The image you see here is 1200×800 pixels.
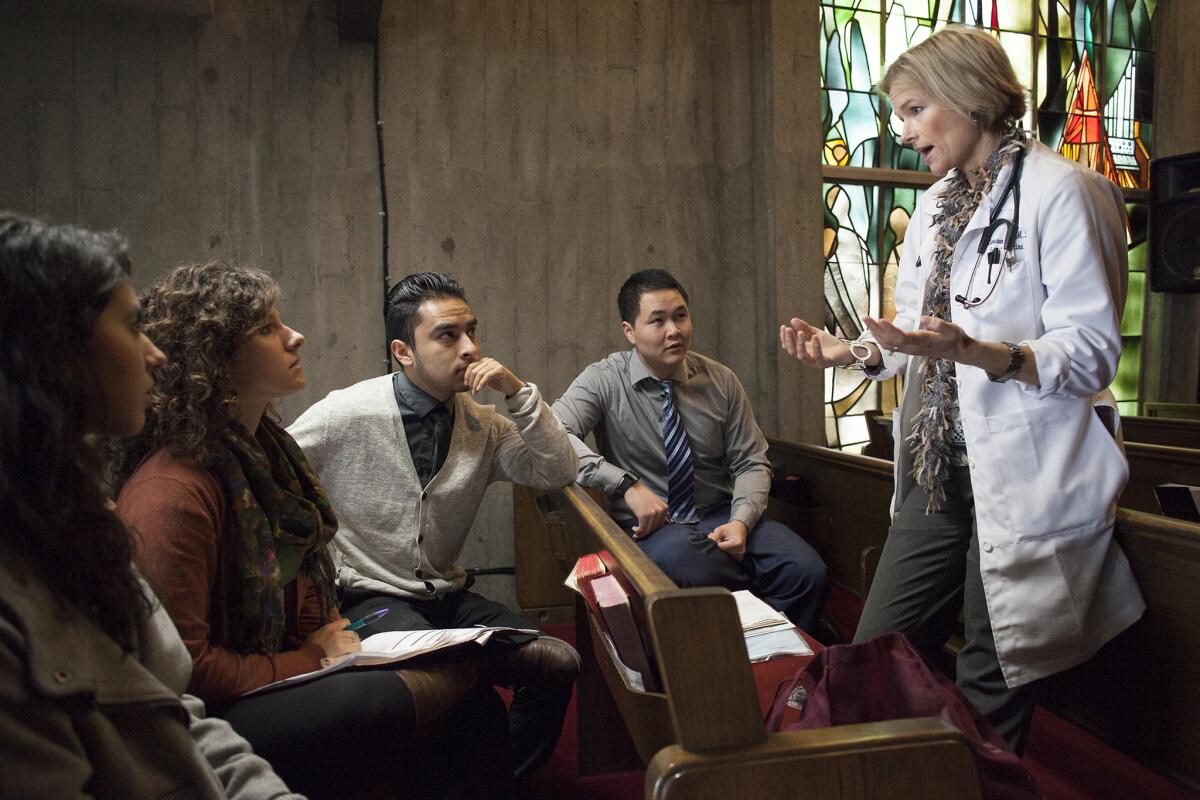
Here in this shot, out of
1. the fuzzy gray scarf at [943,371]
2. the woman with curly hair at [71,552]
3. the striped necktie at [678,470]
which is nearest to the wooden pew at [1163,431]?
the striped necktie at [678,470]

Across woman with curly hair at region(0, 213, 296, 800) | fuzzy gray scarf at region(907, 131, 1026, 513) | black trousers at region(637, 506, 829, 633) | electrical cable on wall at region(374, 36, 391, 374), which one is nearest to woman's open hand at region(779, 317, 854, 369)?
fuzzy gray scarf at region(907, 131, 1026, 513)

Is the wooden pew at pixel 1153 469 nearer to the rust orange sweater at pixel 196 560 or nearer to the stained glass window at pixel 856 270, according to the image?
the stained glass window at pixel 856 270

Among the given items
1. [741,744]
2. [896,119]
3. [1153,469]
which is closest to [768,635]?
[741,744]

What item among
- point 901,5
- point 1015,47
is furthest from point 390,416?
point 1015,47

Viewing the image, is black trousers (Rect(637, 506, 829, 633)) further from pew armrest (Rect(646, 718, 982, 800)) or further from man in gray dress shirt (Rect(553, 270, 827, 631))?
pew armrest (Rect(646, 718, 982, 800))

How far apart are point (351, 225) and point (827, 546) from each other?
243 cm

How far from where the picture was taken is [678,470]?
282cm

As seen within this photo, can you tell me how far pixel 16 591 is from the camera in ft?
2.60

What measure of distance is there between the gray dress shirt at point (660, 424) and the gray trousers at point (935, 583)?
96 cm

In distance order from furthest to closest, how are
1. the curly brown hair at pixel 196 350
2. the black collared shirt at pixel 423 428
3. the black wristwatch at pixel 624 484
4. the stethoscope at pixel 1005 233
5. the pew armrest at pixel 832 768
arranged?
the black wristwatch at pixel 624 484 < the black collared shirt at pixel 423 428 < the stethoscope at pixel 1005 233 < the curly brown hair at pixel 196 350 < the pew armrest at pixel 832 768

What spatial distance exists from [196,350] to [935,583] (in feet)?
4.97

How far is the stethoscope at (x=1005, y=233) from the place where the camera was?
5.46 ft

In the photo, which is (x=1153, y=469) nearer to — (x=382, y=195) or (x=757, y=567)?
(x=757, y=567)

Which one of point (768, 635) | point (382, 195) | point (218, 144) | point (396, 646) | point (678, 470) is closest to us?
point (396, 646)
